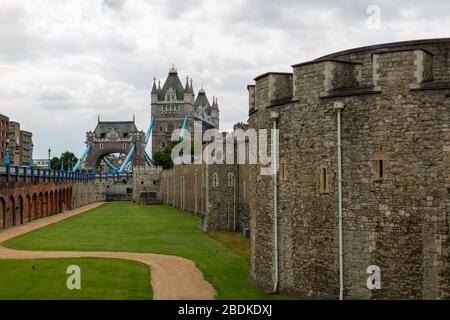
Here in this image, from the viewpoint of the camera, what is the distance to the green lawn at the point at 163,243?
20.8 meters

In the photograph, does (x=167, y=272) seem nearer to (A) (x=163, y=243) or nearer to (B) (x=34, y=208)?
(A) (x=163, y=243)

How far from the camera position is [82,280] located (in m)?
21.0

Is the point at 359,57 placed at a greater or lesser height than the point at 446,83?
greater

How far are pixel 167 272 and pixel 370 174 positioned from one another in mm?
10520

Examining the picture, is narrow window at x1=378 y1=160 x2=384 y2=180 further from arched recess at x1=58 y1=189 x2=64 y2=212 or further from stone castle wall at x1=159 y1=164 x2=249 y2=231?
arched recess at x1=58 y1=189 x2=64 y2=212

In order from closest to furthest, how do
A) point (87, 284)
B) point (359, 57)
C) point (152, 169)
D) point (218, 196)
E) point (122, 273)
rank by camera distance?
point (359, 57) → point (87, 284) → point (122, 273) → point (218, 196) → point (152, 169)

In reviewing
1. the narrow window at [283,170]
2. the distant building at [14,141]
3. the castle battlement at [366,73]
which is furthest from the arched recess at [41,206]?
the distant building at [14,141]

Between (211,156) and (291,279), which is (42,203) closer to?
(211,156)

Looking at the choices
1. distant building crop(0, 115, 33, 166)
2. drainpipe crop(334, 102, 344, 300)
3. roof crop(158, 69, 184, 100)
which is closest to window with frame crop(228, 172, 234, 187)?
drainpipe crop(334, 102, 344, 300)

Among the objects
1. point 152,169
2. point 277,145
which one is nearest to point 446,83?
point 277,145

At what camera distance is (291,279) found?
17.3m

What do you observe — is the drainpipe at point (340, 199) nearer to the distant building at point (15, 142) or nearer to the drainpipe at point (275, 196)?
the drainpipe at point (275, 196)

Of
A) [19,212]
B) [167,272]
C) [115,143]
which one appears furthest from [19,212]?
[115,143]

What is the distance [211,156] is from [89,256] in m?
16.2
